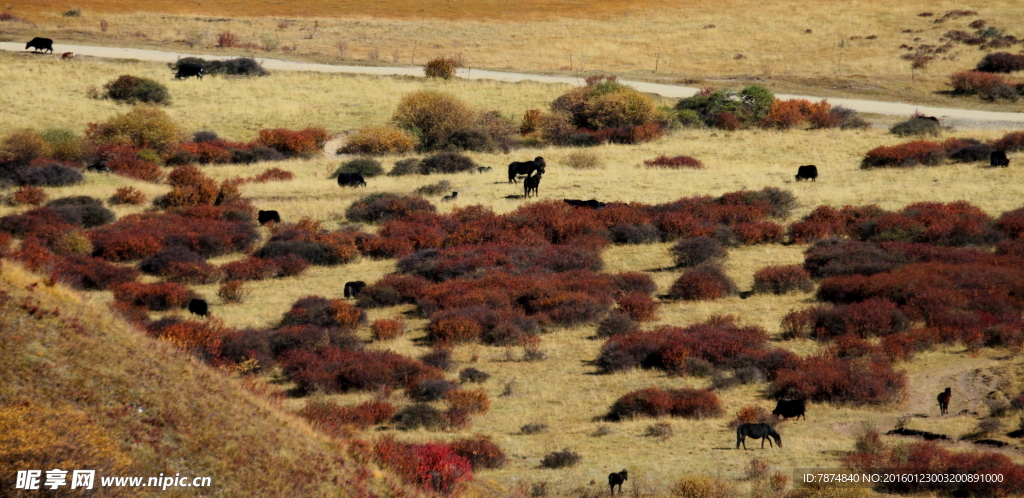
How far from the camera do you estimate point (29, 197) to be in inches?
1308

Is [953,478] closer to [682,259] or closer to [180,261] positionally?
[682,259]

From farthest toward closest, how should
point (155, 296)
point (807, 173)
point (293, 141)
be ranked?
point (293, 141) < point (807, 173) < point (155, 296)

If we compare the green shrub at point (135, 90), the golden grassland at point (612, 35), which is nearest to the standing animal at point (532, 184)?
the green shrub at point (135, 90)

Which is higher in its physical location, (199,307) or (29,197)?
(29,197)

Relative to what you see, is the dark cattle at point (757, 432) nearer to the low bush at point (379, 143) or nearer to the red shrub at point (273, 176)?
the red shrub at point (273, 176)

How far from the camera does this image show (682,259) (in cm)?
2722

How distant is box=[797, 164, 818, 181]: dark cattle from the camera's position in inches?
1433

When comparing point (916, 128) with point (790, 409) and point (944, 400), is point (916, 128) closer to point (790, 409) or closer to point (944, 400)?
point (944, 400)

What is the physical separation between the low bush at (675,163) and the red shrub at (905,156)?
6345 mm

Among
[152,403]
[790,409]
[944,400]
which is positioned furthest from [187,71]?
[152,403]

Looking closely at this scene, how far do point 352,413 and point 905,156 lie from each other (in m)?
28.1

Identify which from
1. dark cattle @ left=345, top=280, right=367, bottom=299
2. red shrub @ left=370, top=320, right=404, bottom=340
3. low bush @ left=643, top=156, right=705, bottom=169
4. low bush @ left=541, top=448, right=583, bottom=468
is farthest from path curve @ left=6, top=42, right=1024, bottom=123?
low bush @ left=541, top=448, right=583, bottom=468

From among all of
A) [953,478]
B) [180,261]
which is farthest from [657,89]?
[953,478]

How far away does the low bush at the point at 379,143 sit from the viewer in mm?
46406
